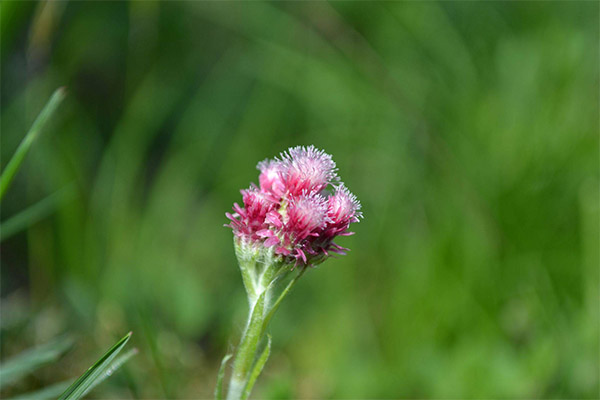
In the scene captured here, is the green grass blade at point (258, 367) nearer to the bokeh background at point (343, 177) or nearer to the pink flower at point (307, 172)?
the pink flower at point (307, 172)

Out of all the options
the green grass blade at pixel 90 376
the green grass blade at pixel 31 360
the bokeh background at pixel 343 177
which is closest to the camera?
the green grass blade at pixel 90 376

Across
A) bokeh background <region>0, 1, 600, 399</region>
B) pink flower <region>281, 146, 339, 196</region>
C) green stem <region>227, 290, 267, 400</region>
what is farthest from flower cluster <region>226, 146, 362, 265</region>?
bokeh background <region>0, 1, 600, 399</region>

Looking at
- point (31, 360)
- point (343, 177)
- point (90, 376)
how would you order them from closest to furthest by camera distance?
point (90, 376) < point (31, 360) < point (343, 177)

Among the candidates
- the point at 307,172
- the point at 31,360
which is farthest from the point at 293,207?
the point at 31,360

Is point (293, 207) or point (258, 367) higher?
point (293, 207)

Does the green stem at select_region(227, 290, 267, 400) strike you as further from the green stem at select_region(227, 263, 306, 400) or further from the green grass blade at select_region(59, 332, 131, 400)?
the green grass blade at select_region(59, 332, 131, 400)

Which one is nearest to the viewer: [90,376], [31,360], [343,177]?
[90,376]

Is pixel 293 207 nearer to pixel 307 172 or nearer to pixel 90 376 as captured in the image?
pixel 307 172

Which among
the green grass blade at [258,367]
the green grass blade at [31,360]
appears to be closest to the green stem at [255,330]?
the green grass blade at [258,367]

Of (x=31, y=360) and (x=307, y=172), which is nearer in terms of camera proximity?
(x=307, y=172)
